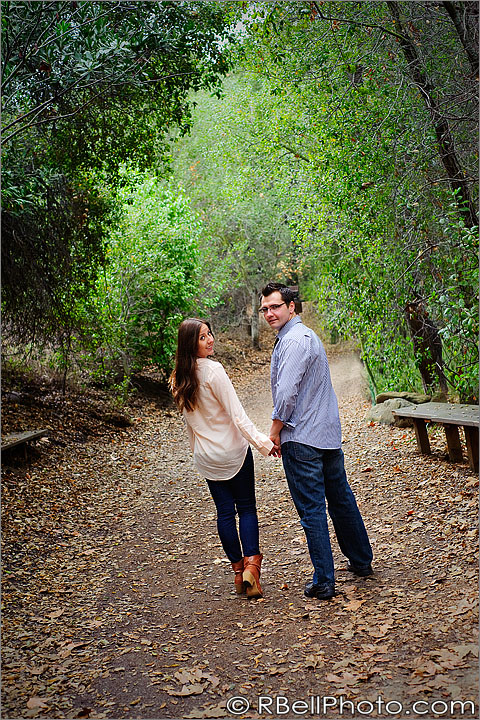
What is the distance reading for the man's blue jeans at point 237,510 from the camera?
190 inches

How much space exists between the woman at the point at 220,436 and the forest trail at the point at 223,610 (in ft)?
1.44

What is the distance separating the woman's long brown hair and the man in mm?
566

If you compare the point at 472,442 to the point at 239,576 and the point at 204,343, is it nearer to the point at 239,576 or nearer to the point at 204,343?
the point at 239,576

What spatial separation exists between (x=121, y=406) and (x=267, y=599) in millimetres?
9488

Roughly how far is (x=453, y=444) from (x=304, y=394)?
3534 mm

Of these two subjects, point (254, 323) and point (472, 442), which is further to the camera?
point (254, 323)

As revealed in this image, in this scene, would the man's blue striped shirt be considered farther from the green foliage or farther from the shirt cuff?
the green foliage

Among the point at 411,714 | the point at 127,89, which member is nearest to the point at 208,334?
the point at 411,714

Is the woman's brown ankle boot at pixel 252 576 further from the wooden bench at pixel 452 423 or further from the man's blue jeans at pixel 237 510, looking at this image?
the wooden bench at pixel 452 423

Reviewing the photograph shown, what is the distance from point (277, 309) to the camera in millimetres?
4703

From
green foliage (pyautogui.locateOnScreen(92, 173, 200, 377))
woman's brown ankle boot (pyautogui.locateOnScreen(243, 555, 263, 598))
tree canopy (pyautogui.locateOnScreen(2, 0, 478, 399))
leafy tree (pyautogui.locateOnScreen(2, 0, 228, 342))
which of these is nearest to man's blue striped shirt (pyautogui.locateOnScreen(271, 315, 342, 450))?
woman's brown ankle boot (pyautogui.locateOnScreen(243, 555, 263, 598))

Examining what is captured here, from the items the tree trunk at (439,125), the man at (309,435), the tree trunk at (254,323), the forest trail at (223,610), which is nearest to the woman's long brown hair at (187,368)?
the man at (309,435)

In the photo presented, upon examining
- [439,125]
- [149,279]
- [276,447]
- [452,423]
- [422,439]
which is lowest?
[422,439]

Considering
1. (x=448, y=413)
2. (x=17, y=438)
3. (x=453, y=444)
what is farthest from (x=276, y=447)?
(x=17, y=438)
